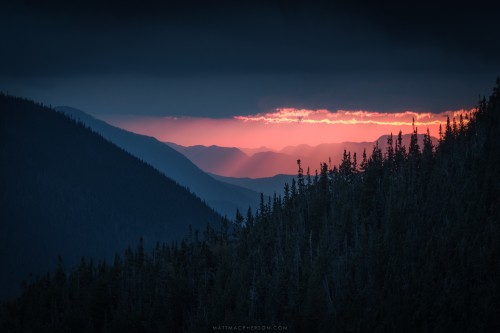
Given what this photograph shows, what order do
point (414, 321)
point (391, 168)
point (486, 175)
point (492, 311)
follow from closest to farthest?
point (492, 311) → point (414, 321) → point (486, 175) → point (391, 168)

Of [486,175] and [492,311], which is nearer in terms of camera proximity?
[492,311]

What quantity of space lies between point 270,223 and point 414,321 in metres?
51.5

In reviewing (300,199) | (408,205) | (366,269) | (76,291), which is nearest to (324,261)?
(366,269)

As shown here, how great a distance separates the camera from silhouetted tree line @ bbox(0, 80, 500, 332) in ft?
296

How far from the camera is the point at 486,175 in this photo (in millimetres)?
107812

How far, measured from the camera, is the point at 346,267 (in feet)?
336

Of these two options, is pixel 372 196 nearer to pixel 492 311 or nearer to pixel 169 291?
pixel 492 311

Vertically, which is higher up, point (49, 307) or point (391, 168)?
point (391, 168)

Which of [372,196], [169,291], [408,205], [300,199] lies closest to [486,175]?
[408,205]

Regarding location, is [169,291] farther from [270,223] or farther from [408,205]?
[408,205]

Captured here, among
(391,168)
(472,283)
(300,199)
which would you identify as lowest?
(472,283)

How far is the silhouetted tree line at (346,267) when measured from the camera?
90.3 meters

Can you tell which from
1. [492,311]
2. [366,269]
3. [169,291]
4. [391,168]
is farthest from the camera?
[391,168]

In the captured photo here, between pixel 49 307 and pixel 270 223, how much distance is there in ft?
204
